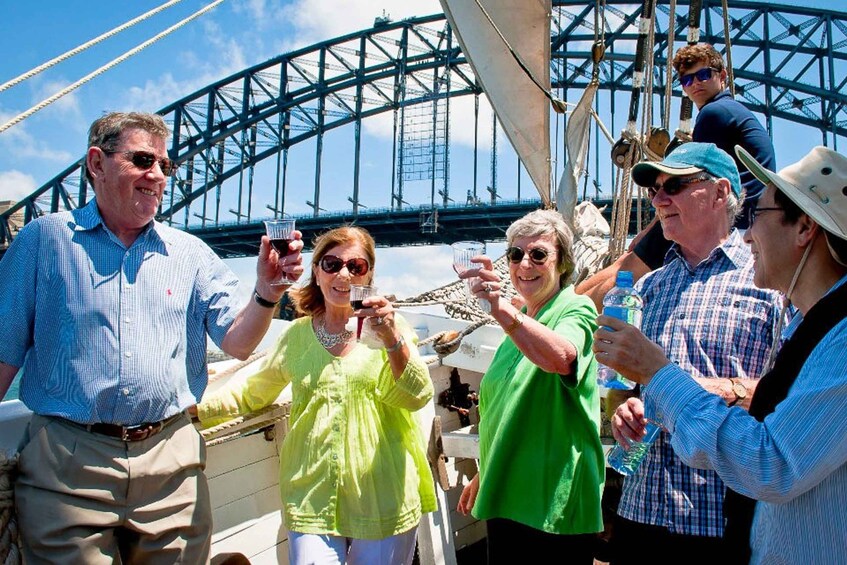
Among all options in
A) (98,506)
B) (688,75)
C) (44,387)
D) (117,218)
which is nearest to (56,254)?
(117,218)

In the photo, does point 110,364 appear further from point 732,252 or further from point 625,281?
point 732,252

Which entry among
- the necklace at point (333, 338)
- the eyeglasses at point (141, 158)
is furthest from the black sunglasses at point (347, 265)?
the eyeglasses at point (141, 158)

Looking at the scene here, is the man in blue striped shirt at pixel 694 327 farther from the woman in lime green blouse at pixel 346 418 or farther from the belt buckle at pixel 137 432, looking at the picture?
the belt buckle at pixel 137 432

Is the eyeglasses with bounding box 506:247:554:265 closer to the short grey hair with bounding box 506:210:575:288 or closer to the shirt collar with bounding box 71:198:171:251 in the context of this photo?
the short grey hair with bounding box 506:210:575:288

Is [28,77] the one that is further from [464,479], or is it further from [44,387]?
[464,479]

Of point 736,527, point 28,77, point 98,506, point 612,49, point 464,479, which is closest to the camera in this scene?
point 736,527

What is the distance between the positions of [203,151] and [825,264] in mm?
42584

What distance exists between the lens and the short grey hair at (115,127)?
1.60 metres

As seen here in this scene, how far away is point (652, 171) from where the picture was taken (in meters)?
1.63

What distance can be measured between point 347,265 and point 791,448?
50.0 inches

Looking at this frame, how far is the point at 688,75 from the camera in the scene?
245cm

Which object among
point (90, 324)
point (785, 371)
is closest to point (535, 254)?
point (785, 371)

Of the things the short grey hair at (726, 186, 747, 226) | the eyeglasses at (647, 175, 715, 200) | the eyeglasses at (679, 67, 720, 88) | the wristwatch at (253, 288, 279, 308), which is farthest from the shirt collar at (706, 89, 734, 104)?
the wristwatch at (253, 288, 279, 308)

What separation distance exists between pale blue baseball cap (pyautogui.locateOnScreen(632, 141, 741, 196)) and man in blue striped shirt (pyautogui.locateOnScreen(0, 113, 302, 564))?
0.83 metres
